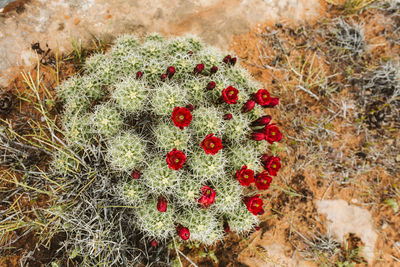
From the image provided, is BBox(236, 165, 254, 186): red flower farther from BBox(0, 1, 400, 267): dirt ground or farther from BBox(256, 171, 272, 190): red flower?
BBox(0, 1, 400, 267): dirt ground

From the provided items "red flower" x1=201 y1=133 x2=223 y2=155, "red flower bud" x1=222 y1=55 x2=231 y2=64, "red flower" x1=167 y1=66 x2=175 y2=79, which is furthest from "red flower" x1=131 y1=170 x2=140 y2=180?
"red flower bud" x1=222 y1=55 x2=231 y2=64

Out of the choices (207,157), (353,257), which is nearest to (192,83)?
(207,157)

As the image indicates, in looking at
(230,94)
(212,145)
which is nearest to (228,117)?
(230,94)

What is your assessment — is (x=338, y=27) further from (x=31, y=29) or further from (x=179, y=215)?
(x=31, y=29)

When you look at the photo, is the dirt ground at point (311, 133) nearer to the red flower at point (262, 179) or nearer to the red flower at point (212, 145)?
the red flower at point (262, 179)

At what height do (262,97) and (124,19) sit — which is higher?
(124,19)

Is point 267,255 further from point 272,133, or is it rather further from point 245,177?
point 272,133

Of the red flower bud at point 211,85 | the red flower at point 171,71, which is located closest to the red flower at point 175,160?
the red flower bud at point 211,85
